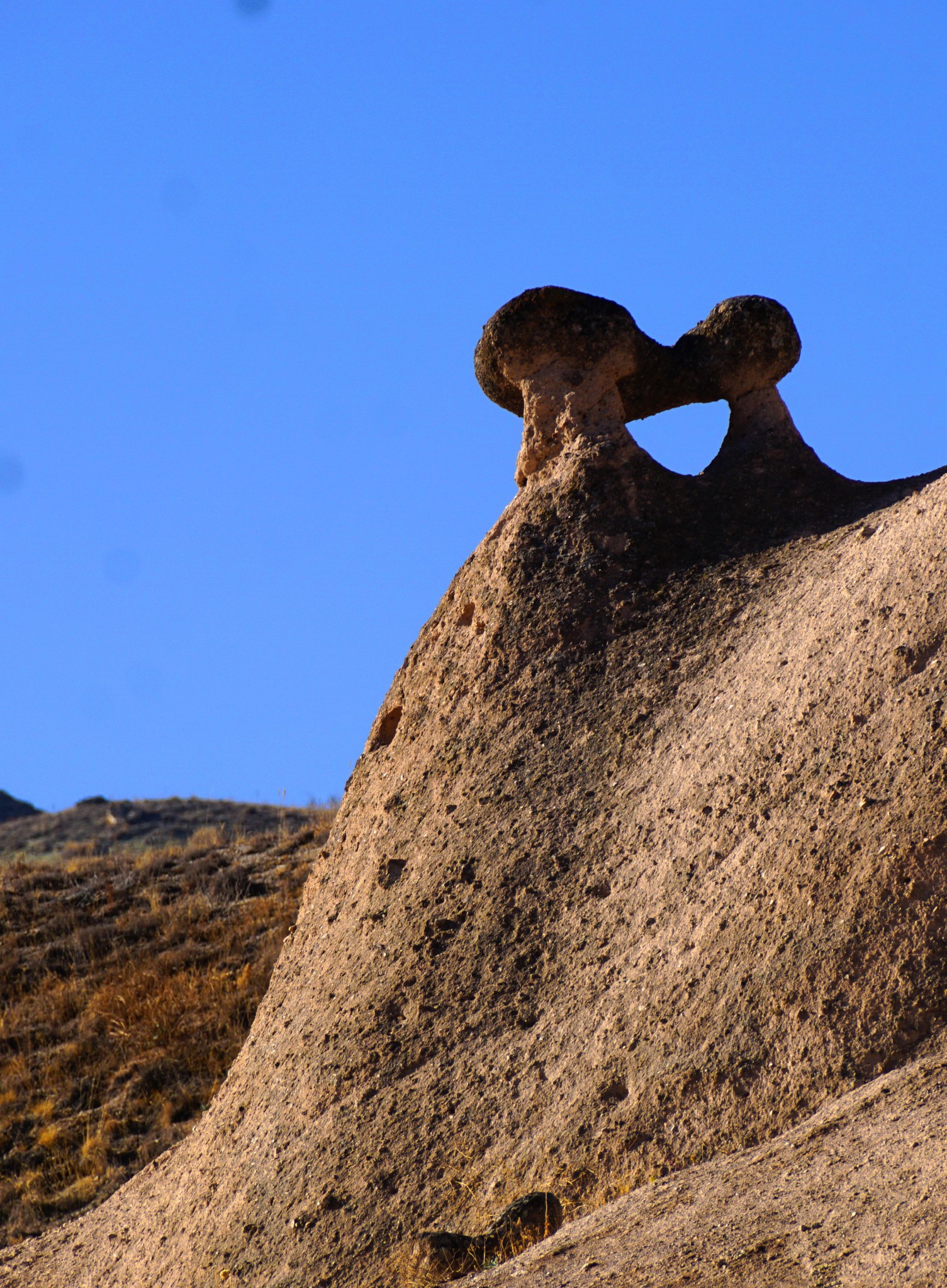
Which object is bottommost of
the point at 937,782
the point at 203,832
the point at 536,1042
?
the point at 536,1042

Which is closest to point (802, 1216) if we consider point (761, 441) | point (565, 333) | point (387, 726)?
point (387, 726)

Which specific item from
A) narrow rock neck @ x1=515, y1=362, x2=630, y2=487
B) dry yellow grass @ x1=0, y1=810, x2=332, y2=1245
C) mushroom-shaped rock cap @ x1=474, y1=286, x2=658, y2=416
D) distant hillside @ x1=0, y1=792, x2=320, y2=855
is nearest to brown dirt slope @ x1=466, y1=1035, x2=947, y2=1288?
narrow rock neck @ x1=515, y1=362, x2=630, y2=487

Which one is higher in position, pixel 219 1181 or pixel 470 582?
pixel 470 582

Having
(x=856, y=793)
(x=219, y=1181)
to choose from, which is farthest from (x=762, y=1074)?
(x=219, y=1181)

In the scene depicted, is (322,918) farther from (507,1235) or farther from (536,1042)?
(507,1235)

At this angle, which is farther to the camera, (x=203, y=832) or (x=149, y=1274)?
(x=203, y=832)

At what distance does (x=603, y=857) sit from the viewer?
5.27 metres

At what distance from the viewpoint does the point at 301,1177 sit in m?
5.16

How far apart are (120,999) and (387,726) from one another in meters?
7.39

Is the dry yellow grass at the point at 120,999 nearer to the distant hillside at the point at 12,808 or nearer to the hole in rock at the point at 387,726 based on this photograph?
the hole in rock at the point at 387,726

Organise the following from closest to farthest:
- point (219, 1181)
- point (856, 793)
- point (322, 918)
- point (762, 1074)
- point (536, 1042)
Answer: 1. point (762, 1074)
2. point (856, 793)
3. point (536, 1042)
4. point (219, 1181)
5. point (322, 918)

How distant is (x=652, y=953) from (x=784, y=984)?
553 mm

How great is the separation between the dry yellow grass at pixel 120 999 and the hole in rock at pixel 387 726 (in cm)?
538

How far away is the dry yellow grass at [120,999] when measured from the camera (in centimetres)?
1112
